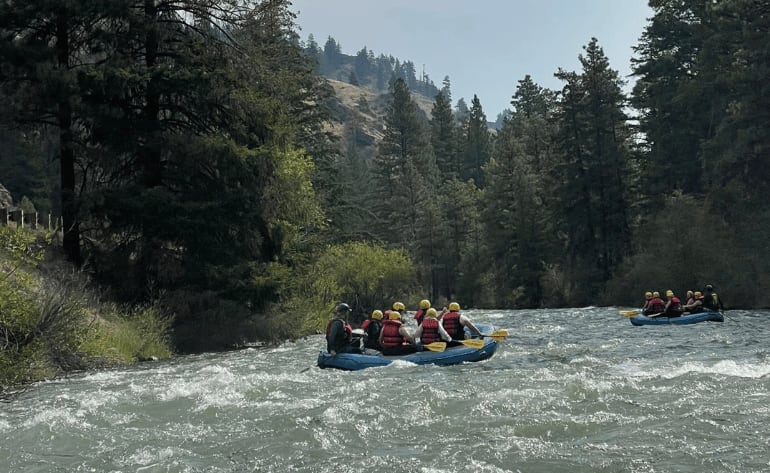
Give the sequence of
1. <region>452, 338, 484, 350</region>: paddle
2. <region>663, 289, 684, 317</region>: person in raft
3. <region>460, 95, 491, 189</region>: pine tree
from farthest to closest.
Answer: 1. <region>460, 95, 491, 189</region>: pine tree
2. <region>663, 289, 684, 317</region>: person in raft
3. <region>452, 338, 484, 350</region>: paddle

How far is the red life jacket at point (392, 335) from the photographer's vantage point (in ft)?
54.2

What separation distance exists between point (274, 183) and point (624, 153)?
32.4 metres

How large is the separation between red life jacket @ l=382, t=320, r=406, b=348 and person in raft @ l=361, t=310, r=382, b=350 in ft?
1.18

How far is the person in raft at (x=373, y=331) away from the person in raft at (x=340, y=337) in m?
0.38

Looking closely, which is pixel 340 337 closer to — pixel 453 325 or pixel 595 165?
pixel 453 325

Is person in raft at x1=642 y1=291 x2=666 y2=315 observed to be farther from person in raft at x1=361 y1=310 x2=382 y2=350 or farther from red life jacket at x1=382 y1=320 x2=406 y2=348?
red life jacket at x1=382 y1=320 x2=406 y2=348

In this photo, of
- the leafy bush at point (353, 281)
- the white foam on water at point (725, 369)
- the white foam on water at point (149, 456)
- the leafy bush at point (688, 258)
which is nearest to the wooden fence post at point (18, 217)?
the leafy bush at point (353, 281)

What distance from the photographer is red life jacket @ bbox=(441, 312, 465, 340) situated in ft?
58.9

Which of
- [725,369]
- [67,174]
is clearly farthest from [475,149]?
[725,369]

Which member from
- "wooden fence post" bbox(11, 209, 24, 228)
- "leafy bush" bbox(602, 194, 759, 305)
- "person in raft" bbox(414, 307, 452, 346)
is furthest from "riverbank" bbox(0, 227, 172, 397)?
"leafy bush" bbox(602, 194, 759, 305)

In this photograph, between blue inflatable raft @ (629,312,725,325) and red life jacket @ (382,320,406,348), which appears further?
blue inflatable raft @ (629,312,725,325)

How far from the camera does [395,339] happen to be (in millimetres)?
16531

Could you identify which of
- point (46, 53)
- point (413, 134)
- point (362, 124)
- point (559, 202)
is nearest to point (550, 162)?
point (559, 202)

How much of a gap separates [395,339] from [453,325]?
2.03 meters
